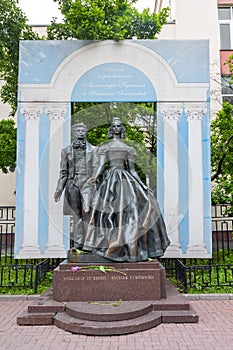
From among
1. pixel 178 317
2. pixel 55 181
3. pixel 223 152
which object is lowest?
pixel 178 317

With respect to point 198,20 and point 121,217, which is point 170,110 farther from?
point 198,20

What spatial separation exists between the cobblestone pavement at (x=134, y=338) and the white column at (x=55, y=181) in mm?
3742

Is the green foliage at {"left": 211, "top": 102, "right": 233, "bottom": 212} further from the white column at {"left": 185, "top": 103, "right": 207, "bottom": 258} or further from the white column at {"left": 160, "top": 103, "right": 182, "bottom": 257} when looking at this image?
the white column at {"left": 160, "top": 103, "right": 182, "bottom": 257}

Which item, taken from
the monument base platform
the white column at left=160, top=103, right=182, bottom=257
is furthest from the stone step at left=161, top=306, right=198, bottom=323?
the white column at left=160, top=103, right=182, bottom=257

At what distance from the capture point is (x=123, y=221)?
6.50 meters

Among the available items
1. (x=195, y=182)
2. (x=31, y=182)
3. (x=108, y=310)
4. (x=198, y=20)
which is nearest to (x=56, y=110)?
(x=31, y=182)

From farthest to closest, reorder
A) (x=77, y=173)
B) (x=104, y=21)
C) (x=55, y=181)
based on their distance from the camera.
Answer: (x=104, y=21), (x=55, y=181), (x=77, y=173)

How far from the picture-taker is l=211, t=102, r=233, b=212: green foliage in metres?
11.1

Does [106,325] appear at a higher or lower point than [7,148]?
lower

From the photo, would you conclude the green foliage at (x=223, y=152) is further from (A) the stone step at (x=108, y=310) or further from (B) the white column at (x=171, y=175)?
(A) the stone step at (x=108, y=310)

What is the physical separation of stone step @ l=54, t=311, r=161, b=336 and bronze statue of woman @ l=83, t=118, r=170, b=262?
48.6 inches

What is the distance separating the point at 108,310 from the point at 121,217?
171cm

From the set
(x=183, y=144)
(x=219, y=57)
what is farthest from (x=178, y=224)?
(x=219, y=57)

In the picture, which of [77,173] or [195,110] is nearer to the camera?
[77,173]
